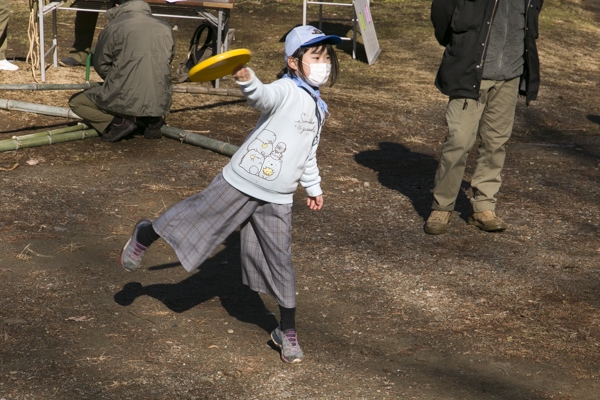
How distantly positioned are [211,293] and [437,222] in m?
1.95

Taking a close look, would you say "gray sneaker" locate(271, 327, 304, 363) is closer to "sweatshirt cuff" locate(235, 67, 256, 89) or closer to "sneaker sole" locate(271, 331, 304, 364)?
"sneaker sole" locate(271, 331, 304, 364)

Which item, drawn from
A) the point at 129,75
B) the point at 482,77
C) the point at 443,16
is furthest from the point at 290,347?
the point at 129,75

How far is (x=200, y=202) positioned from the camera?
154 inches

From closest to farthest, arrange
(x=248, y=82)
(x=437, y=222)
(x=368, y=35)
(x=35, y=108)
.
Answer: (x=248, y=82)
(x=437, y=222)
(x=35, y=108)
(x=368, y=35)

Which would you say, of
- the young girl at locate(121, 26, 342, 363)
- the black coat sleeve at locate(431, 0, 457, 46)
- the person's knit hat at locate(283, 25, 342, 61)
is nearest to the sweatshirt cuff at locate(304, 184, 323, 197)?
the young girl at locate(121, 26, 342, 363)

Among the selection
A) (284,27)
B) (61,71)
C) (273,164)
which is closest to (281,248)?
(273,164)

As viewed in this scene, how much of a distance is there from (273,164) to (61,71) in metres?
7.00

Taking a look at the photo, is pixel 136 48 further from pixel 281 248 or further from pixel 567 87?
pixel 567 87

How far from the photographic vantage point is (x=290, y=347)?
4.01 m

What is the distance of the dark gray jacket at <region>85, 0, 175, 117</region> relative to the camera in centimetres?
724

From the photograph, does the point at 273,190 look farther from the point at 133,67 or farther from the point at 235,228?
the point at 133,67

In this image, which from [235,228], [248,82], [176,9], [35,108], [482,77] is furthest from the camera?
[176,9]

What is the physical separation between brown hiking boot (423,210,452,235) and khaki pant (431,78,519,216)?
0.13ft

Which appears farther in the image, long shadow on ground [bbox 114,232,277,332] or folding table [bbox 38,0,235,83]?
folding table [bbox 38,0,235,83]
